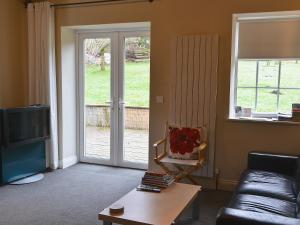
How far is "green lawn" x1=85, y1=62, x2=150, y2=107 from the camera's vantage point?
4.93m

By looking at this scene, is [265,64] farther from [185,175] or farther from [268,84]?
[185,175]

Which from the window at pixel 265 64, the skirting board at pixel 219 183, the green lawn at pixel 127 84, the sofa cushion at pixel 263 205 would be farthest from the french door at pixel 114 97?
the sofa cushion at pixel 263 205

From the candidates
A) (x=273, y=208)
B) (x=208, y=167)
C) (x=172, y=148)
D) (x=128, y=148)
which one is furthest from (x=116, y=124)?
(x=273, y=208)

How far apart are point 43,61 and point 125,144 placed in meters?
1.73

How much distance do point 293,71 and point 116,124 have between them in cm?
260

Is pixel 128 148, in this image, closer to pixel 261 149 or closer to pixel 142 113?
pixel 142 113

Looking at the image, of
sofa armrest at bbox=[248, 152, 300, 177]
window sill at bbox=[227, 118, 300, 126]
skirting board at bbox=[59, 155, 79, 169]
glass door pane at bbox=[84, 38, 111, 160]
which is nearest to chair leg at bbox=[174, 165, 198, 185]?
sofa armrest at bbox=[248, 152, 300, 177]

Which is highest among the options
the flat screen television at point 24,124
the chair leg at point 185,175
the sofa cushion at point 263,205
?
the flat screen television at point 24,124

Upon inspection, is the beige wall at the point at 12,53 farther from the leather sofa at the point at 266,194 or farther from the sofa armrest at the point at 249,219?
the sofa armrest at the point at 249,219

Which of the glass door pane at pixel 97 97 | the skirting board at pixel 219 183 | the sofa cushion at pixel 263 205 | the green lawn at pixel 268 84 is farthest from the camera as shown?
the glass door pane at pixel 97 97

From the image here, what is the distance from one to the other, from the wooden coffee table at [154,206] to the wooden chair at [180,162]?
757 millimetres

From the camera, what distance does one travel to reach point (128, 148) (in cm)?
514

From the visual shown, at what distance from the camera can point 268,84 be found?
4.22 m

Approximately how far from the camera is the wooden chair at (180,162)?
3946 mm
